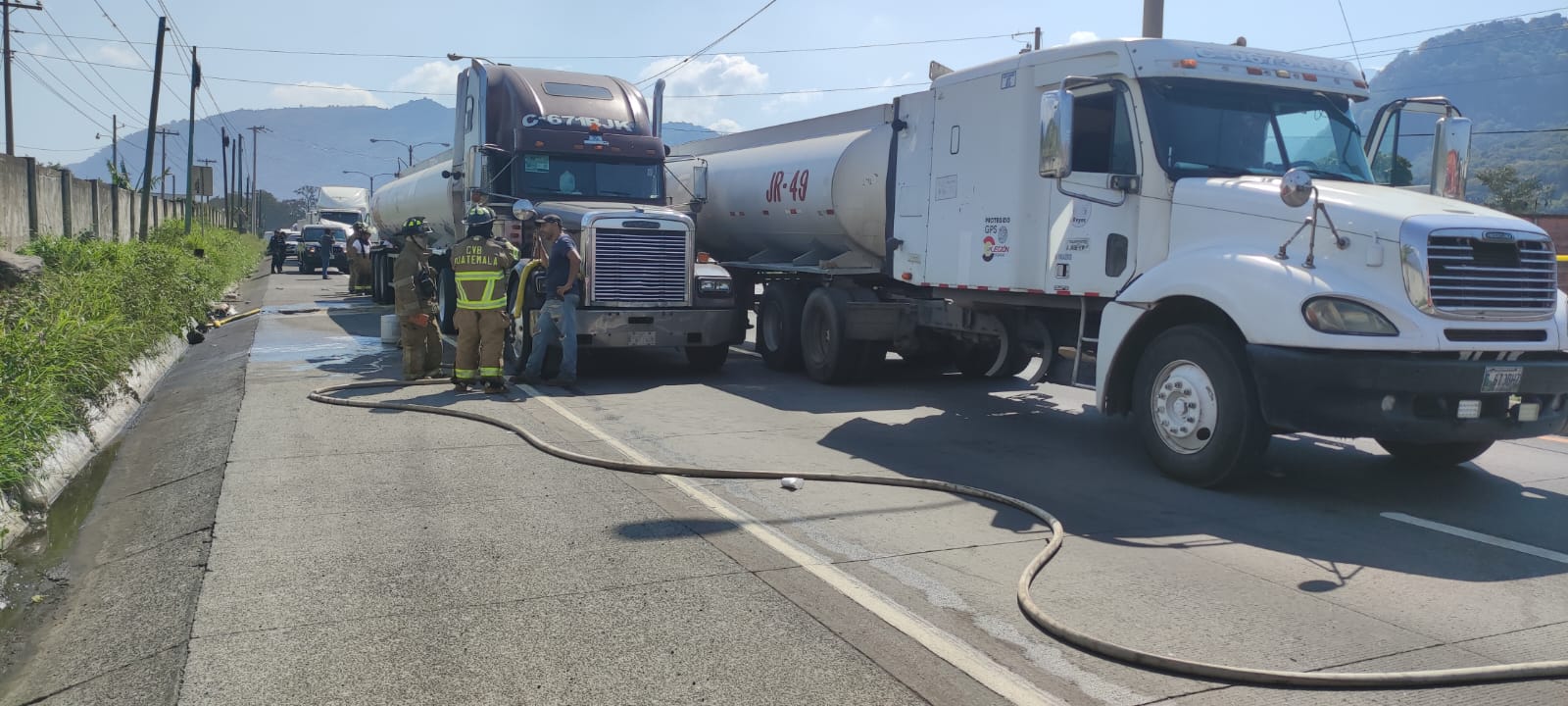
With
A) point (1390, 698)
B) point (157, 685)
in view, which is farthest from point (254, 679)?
point (1390, 698)

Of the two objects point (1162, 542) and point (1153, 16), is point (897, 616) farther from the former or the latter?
point (1153, 16)

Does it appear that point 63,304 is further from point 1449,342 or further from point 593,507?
point 1449,342

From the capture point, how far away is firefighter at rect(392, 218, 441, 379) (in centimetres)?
1154

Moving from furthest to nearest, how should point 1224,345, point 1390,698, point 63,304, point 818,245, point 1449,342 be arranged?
point 818,245, point 63,304, point 1224,345, point 1449,342, point 1390,698

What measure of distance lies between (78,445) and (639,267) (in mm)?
5482

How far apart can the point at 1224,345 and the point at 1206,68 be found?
220 cm

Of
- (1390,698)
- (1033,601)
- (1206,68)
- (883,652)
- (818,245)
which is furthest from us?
(818,245)

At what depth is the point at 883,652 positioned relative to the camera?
429 centimetres

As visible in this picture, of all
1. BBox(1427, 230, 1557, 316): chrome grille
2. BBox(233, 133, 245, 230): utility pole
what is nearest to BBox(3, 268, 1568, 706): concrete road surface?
BBox(1427, 230, 1557, 316): chrome grille

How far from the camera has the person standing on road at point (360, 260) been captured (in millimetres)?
26219

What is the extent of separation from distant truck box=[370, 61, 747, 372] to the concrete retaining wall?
8262 mm

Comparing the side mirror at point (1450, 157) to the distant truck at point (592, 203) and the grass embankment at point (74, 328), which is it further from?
the grass embankment at point (74, 328)

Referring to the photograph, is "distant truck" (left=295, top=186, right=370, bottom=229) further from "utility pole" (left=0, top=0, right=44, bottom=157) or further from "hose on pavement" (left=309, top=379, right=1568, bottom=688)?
"hose on pavement" (left=309, top=379, right=1568, bottom=688)

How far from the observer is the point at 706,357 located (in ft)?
42.8
